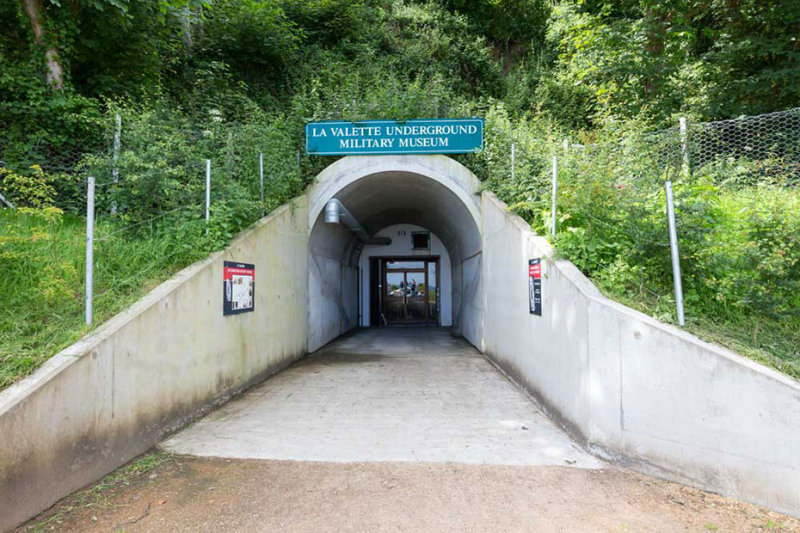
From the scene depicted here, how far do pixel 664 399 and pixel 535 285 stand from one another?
221cm

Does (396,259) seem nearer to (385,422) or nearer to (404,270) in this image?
(404,270)

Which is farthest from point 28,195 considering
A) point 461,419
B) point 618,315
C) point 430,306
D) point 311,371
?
point 430,306

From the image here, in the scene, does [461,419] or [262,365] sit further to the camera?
[262,365]

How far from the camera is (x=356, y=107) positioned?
30.5ft

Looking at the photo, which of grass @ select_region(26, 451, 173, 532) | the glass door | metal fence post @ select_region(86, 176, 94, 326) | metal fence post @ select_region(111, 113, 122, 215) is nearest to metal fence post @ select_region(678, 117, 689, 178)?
metal fence post @ select_region(86, 176, 94, 326)

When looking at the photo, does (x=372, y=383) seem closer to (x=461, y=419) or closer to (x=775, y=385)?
(x=461, y=419)

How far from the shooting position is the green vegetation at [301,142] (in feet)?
12.4

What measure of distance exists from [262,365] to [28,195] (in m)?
4.10

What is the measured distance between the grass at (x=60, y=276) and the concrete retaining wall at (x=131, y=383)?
0.57 ft

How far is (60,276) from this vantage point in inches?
162

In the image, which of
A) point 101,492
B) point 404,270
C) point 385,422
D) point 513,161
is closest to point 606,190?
point 513,161

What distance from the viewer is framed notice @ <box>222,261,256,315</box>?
213 inches

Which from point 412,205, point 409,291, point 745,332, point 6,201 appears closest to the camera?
point 745,332

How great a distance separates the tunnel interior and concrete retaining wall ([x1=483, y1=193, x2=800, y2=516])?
481 cm
